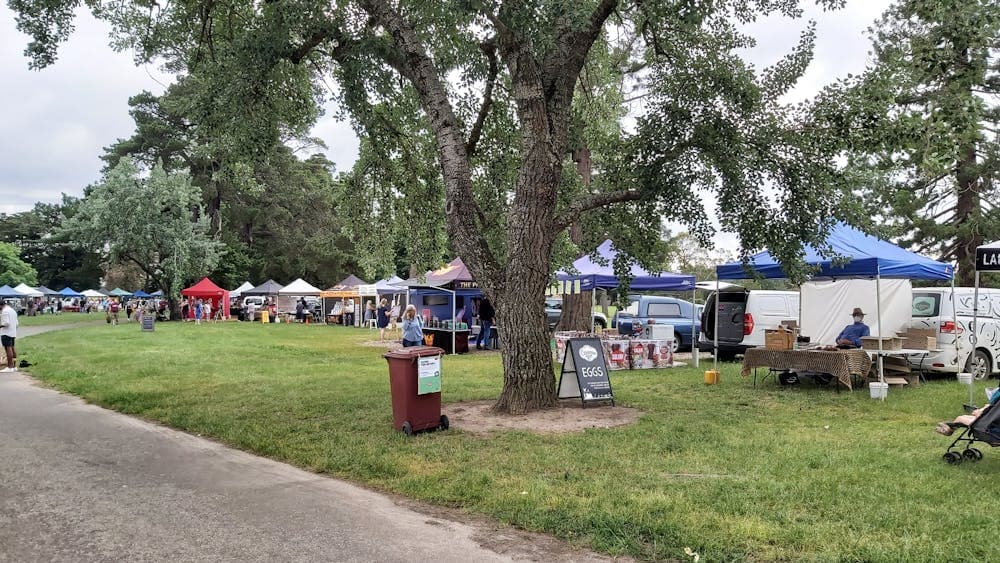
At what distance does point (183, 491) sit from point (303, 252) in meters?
50.6

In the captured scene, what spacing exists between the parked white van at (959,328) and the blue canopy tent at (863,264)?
4.06ft

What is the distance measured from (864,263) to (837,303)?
4445 millimetres

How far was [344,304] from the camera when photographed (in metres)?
40.7

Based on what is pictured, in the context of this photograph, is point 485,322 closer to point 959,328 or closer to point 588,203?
point 588,203

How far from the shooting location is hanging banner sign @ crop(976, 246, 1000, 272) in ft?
25.3

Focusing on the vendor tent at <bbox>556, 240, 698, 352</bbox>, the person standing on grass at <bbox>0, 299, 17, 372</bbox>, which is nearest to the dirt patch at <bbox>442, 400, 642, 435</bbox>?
the vendor tent at <bbox>556, 240, 698, 352</bbox>

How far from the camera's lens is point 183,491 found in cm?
547

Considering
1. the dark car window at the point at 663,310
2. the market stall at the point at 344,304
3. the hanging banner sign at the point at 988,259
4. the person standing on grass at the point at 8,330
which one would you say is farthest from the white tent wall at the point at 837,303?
the market stall at the point at 344,304

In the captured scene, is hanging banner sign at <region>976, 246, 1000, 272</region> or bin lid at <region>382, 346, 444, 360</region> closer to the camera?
bin lid at <region>382, 346, 444, 360</region>

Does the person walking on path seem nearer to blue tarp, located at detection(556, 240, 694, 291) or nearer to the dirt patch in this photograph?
blue tarp, located at detection(556, 240, 694, 291)

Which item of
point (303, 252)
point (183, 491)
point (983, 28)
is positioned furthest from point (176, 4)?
point (303, 252)

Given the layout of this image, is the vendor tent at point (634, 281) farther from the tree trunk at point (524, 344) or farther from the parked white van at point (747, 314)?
the tree trunk at point (524, 344)

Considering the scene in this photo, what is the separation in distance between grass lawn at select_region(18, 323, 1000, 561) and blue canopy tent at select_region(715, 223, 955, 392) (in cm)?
189

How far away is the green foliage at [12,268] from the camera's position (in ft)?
204
